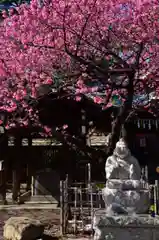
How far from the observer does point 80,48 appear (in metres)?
11.3

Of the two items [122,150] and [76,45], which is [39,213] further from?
[76,45]

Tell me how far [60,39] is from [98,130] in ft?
23.0

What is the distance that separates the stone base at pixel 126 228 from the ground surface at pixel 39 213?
3752mm

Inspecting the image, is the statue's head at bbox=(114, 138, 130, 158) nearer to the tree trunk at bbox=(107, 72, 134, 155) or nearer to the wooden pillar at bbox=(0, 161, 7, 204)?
the tree trunk at bbox=(107, 72, 134, 155)

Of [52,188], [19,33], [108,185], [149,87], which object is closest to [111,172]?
[108,185]

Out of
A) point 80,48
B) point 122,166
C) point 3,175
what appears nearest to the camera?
point 122,166

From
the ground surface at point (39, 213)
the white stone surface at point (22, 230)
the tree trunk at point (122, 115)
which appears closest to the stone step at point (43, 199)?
the ground surface at point (39, 213)

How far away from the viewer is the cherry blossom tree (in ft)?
33.6

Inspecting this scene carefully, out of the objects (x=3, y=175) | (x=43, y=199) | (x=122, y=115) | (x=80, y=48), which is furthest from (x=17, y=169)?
(x=122, y=115)

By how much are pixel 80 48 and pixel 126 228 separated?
6.74 m

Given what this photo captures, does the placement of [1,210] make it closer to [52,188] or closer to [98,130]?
[52,188]

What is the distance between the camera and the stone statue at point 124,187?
302 inches

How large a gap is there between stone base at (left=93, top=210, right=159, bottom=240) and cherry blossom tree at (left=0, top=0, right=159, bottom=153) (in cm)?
436

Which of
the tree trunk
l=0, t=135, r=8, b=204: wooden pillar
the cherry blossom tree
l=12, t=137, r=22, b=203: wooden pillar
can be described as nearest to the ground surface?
l=0, t=135, r=8, b=204: wooden pillar
